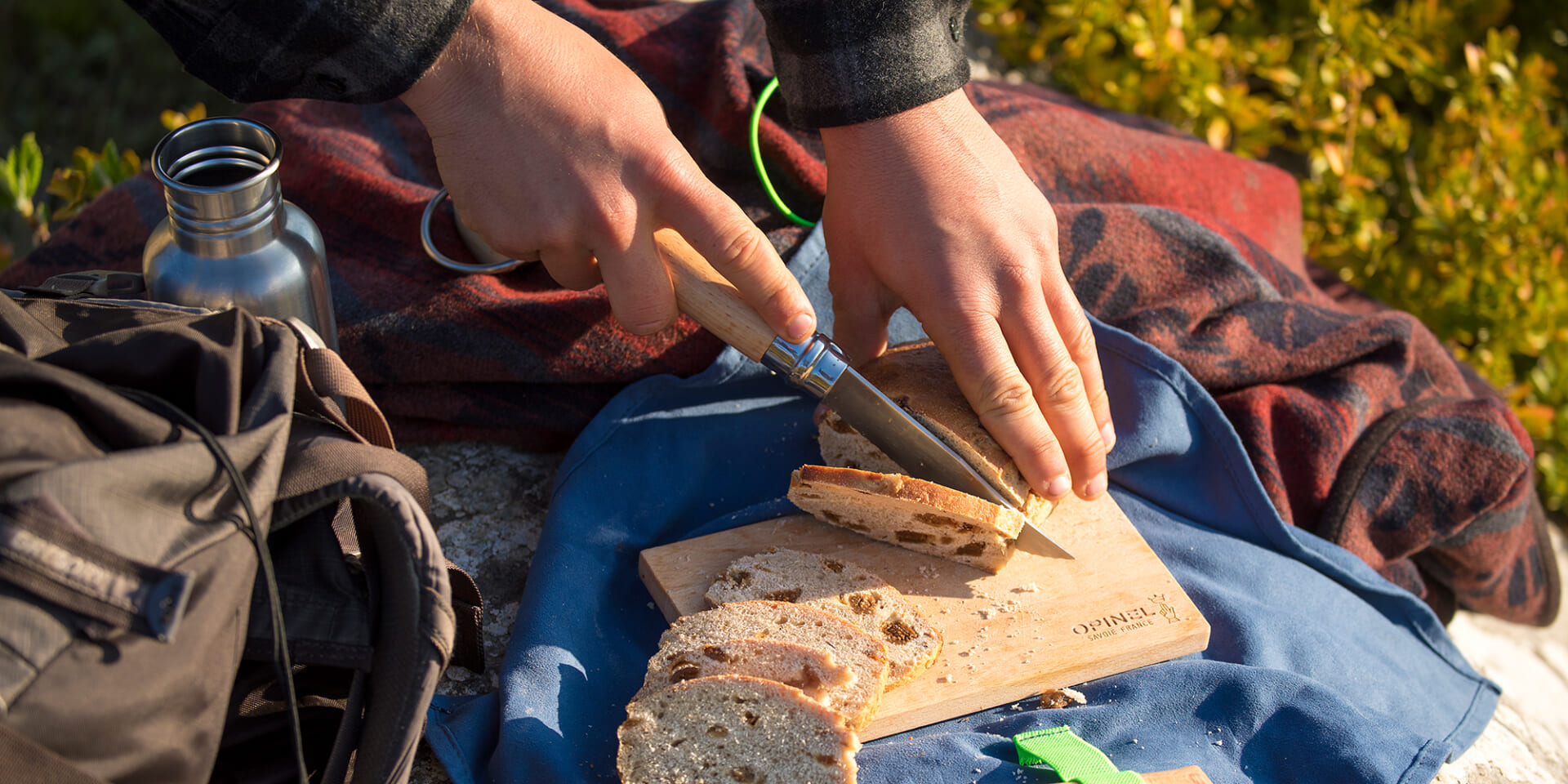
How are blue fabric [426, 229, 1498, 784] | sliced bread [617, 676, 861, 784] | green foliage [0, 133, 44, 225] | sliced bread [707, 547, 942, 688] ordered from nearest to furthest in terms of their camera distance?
sliced bread [617, 676, 861, 784] < blue fabric [426, 229, 1498, 784] < sliced bread [707, 547, 942, 688] < green foliage [0, 133, 44, 225]

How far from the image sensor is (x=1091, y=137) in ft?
11.6

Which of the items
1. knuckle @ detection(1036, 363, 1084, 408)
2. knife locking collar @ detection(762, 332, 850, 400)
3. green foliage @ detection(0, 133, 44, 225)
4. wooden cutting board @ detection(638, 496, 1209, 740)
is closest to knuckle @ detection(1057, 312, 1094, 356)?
knuckle @ detection(1036, 363, 1084, 408)

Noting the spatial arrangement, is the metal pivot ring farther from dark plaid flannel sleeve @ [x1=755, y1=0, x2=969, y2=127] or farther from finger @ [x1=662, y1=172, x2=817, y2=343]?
dark plaid flannel sleeve @ [x1=755, y1=0, x2=969, y2=127]

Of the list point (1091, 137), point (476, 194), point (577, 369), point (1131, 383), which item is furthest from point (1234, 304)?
point (476, 194)

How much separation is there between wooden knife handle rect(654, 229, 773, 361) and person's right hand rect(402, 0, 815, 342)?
30 millimetres

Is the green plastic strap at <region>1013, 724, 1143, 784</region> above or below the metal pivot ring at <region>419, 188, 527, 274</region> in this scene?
below

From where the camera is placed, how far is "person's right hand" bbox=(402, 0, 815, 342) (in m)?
2.03

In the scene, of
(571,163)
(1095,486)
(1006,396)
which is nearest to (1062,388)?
(1006,396)

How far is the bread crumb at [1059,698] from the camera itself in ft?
7.27

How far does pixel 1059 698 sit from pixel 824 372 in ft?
2.87

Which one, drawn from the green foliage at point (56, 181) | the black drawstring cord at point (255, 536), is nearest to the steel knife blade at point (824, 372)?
the black drawstring cord at point (255, 536)

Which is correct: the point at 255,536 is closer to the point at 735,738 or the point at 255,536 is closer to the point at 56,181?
the point at 735,738

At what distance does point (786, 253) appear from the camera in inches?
113

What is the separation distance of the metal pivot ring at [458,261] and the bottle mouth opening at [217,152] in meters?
0.58
